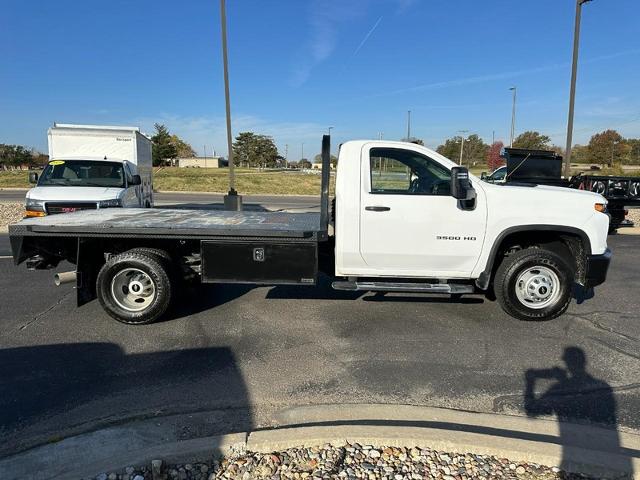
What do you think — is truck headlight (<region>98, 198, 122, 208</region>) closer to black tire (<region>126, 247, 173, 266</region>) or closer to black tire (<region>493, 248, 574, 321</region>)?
black tire (<region>126, 247, 173, 266</region>)

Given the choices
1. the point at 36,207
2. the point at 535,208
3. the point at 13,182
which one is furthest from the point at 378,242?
the point at 13,182

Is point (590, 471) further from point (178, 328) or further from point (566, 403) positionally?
point (178, 328)

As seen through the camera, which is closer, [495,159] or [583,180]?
[583,180]

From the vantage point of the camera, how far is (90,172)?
10.9 m

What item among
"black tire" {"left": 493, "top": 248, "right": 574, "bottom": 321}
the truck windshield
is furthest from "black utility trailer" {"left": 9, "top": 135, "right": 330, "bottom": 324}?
the truck windshield

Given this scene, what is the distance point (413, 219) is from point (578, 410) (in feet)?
7.91

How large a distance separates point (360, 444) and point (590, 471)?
1344mm

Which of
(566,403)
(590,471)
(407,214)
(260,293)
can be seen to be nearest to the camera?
(590,471)

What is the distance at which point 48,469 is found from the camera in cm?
265

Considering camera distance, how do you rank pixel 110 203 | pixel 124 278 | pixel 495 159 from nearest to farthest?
pixel 124 278 < pixel 110 203 < pixel 495 159

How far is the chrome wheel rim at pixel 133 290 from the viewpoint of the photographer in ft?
16.9

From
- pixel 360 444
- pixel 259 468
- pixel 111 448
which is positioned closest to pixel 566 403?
pixel 360 444

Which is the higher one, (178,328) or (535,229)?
(535,229)

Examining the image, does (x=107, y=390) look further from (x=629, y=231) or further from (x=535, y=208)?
(x=629, y=231)
